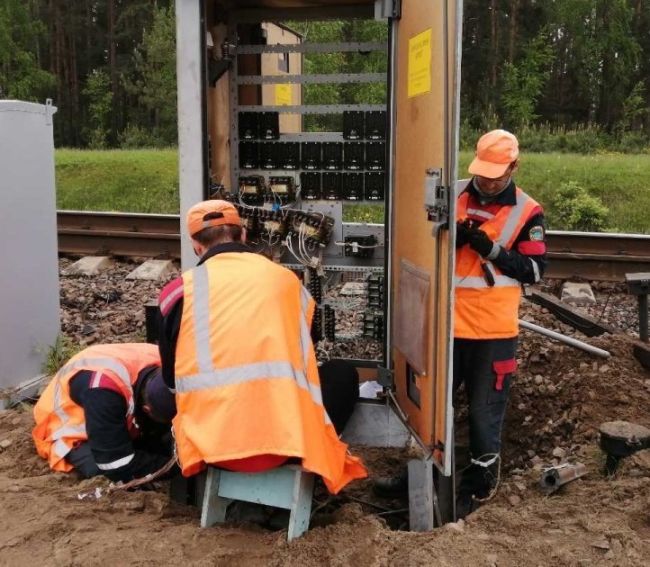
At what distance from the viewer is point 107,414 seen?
3484 mm

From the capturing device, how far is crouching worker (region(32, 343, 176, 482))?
3504 mm

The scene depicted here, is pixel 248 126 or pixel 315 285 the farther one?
pixel 248 126

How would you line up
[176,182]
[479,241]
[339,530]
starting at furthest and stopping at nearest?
[176,182], [479,241], [339,530]

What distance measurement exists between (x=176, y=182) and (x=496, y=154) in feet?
35.6

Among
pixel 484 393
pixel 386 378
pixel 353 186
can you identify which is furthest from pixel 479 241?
pixel 353 186

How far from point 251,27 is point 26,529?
10.9ft

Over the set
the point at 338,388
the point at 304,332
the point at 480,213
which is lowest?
the point at 338,388

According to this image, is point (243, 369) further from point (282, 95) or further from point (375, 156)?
point (282, 95)

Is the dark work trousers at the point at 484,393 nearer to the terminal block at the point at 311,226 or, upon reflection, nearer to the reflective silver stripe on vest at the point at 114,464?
the terminal block at the point at 311,226

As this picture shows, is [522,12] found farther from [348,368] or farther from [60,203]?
[348,368]

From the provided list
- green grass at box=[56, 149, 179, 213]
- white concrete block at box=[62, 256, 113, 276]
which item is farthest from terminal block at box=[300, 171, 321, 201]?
green grass at box=[56, 149, 179, 213]

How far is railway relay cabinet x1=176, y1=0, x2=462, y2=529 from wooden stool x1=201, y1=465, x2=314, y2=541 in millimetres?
649

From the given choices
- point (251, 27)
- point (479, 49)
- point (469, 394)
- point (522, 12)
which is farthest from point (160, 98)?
point (469, 394)

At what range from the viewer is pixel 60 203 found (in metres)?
13.7
